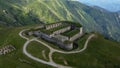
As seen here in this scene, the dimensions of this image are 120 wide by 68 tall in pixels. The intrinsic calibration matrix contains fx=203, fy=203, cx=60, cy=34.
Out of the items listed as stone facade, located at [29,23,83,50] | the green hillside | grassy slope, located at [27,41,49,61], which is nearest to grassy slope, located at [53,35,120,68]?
the green hillside

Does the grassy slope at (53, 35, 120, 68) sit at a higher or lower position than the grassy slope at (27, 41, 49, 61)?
lower

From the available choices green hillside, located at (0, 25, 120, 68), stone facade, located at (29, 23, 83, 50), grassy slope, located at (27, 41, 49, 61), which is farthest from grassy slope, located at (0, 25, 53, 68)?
stone facade, located at (29, 23, 83, 50)

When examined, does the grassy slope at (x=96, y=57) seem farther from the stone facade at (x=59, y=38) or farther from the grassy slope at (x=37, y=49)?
the stone facade at (x=59, y=38)

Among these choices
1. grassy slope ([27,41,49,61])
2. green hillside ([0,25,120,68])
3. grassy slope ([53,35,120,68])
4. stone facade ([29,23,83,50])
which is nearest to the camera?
green hillside ([0,25,120,68])

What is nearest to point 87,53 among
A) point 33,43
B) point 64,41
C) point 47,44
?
point 64,41

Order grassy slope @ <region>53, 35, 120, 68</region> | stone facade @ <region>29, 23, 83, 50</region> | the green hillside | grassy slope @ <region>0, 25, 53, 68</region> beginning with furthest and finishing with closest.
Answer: stone facade @ <region>29, 23, 83, 50</region>
grassy slope @ <region>53, 35, 120, 68</region>
the green hillside
grassy slope @ <region>0, 25, 53, 68</region>

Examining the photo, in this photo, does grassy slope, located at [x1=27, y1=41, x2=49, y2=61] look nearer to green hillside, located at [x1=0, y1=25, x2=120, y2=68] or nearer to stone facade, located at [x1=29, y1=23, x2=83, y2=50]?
green hillside, located at [x1=0, y1=25, x2=120, y2=68]

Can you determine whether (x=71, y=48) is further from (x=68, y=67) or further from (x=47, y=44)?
(x=68, y=67)

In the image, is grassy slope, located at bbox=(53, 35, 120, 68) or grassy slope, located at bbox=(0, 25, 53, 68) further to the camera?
grassy slope, located at bbox=(53, 35, 120, 68)

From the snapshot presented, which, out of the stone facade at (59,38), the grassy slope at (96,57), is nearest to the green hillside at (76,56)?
the grassy slope at (96,57)
